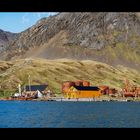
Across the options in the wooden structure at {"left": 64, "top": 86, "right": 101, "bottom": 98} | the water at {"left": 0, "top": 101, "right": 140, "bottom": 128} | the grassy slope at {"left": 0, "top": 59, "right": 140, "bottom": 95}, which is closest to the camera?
the water at {"left": 0, "top": 101, "right": 140, "bottom": 128}

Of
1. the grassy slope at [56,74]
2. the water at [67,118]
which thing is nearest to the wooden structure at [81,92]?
the water at [67,118]

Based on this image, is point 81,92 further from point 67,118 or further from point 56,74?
point 67,118

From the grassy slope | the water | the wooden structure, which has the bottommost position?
the water

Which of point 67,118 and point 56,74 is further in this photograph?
point 56,74

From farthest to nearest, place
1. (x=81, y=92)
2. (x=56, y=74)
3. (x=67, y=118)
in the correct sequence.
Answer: (x=56, y=74) < (x=81, y=92) < (x=67, y=118)

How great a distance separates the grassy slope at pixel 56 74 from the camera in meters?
137

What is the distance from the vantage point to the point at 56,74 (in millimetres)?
145500

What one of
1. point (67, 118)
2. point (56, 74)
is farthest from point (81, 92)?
point (67, 118)

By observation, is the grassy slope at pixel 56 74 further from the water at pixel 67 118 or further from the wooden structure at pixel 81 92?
the water at pixel 67 118

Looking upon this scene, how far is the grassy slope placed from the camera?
137 m

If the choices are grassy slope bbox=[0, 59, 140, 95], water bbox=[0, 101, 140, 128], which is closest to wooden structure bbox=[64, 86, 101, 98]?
water bbox=[0, 101, 140, 128]

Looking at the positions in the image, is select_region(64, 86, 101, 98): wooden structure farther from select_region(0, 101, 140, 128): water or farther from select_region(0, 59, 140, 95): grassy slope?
select_region(0, 59, 140, 95): grassy slope
